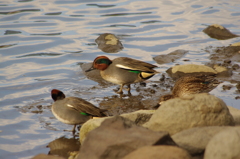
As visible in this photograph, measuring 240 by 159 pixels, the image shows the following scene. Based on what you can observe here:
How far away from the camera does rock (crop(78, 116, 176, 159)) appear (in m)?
4.17

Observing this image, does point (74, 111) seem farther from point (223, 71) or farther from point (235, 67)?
point (235, 67)

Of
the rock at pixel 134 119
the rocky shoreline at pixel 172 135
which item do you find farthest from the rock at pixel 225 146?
the rock at pixel 134 119

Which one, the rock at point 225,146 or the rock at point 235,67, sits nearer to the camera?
the rock at point 225,146

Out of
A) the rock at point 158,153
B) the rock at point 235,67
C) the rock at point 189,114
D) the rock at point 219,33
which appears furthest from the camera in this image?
the rock at point 219,33

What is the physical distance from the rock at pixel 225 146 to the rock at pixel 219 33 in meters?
8.52

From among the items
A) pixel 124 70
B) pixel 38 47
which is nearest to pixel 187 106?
pixel 124 70

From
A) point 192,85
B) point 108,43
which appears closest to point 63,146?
point 192,85

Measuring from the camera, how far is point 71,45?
38.6 feet

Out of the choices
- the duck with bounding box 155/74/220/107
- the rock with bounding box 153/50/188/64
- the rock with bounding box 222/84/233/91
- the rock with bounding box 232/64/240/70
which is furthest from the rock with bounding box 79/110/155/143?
the rock with bounding box 153/50/188/64

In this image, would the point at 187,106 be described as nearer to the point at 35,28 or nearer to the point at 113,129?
the point at 113,129

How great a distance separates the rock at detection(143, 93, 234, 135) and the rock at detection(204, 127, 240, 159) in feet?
2.78

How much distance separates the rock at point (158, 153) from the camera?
3885 millimetres

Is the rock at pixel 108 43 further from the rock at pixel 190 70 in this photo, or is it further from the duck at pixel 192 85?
the duck at pixel 192 85

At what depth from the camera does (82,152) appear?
14.1 ft
